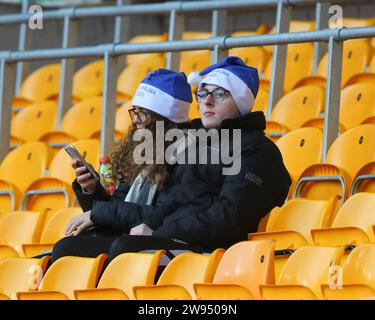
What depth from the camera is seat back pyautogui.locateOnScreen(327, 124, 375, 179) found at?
6.45 metres

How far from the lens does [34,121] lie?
30.1 ft

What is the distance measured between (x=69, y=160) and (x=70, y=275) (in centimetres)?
218

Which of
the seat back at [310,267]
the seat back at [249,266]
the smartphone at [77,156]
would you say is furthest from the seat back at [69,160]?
the seat back at [310,267]

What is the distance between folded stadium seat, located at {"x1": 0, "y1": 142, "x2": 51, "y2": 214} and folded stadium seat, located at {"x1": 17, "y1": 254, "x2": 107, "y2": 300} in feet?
7.29

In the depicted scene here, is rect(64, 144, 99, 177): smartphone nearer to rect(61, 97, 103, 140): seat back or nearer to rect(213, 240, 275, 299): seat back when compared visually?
rect(213, 240, 275, 299): seat back

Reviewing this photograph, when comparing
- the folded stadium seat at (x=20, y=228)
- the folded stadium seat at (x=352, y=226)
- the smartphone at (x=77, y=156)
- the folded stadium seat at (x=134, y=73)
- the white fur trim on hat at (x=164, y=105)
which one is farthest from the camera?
the folded stadium seat at (x=134, y=73)

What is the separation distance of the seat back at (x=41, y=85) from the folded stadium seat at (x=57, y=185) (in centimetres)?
221

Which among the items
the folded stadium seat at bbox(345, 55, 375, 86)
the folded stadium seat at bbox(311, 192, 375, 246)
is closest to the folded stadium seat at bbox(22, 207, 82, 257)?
the folded stadium seat at bbox(311, 192, 375, 246)

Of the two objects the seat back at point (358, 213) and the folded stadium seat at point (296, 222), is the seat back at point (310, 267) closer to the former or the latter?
the folded stadium seat at point (296, 222)

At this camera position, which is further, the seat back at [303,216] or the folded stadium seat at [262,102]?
→ the folded stadium seat at [262,102]

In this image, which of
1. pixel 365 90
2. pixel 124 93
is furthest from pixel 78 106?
pixel 365 90

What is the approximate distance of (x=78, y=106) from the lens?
345 inches

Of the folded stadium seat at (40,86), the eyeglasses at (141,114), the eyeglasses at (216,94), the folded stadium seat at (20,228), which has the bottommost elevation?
the folded stadium seat at (20,228)

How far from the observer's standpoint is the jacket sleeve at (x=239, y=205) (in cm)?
562
